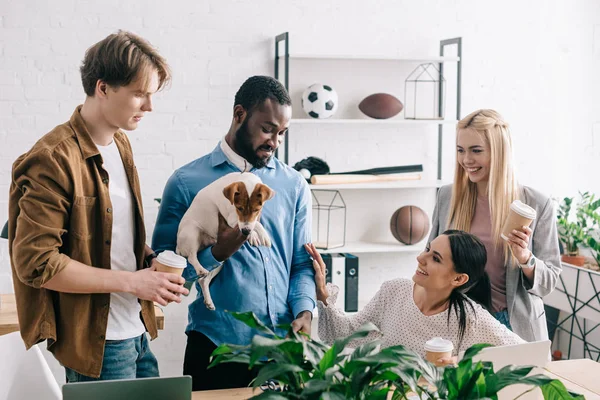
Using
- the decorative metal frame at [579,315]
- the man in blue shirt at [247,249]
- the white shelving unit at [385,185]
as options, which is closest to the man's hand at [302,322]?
the man in blue shirt at [247,249]

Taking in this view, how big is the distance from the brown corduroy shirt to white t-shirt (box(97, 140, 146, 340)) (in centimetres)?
3

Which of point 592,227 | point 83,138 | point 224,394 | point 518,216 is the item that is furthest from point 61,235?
point 592,227

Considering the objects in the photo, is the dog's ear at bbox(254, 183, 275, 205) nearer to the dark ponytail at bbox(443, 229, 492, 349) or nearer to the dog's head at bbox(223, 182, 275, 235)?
the dog's head at bbox(223, 182, 275, 235)

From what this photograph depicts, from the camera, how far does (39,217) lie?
158 centimetres

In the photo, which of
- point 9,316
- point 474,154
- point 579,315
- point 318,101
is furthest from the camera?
point 318,101

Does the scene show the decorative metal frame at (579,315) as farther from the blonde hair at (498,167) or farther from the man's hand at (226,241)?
the man's hand at (226,241)

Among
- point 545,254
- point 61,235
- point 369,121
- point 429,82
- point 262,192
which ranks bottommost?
point 545,254

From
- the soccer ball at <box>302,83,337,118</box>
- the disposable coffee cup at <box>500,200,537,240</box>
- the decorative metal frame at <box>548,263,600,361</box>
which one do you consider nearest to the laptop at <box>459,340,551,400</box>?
the disposable coffee cup at <box>500,200,537,240</box>

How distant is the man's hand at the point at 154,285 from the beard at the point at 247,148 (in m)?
0.38

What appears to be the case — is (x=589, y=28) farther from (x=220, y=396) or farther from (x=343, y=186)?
(x=220, y=396)

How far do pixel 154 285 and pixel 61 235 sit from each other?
0.25 metres

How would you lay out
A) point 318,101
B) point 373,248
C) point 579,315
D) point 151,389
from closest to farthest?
point 151,389, point 579,315, point 318,101, point 373,248

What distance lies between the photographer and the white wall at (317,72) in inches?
136

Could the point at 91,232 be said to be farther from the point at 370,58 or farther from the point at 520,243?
the point at 370,58
